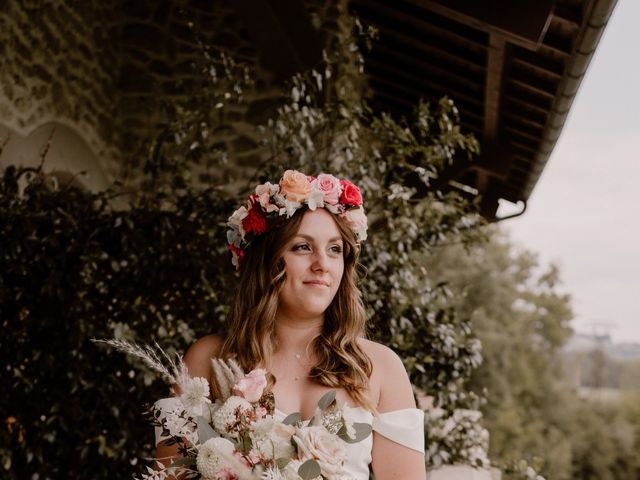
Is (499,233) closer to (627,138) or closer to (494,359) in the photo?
(494,359)

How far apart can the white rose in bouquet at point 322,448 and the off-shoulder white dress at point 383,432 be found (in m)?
0.24

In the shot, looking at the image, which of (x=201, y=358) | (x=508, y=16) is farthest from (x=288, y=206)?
(x=508, y=16)

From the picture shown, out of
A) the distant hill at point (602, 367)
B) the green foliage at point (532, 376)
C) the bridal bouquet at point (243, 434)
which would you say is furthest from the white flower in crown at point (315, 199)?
the distant hill at point (602, 367)

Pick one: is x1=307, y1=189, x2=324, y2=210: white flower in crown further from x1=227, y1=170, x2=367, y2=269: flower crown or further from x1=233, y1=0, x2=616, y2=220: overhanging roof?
x1=233, y1=0, x2=616, y2=220: overhanging roof

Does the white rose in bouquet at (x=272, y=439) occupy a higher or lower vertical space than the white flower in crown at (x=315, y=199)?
lower

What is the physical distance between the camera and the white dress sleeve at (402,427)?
2299 mm

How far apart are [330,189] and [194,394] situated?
774 millimetres

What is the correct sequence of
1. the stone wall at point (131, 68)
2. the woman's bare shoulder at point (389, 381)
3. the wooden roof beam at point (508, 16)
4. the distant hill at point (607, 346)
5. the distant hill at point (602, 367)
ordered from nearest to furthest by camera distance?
the woman's bare shoulder at point (389, 381), the wooden roof beam at point (508, 16), the stone wall at point (131, 68), the distant hill at point (602, 367), the distant hill at point (607, 346)

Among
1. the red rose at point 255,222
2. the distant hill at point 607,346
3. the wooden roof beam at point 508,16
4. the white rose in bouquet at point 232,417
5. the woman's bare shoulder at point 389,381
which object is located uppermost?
the distant hill at point 607,346

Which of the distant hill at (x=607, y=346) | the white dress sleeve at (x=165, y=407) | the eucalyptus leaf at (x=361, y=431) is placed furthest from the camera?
the distant hill at (x=607, y=346)

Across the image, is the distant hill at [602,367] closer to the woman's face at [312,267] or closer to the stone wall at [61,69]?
the stone wall at [61,69]

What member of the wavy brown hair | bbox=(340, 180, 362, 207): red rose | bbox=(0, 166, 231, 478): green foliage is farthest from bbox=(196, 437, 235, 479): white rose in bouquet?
bbox=(0, 166, 231, 478): green foliage

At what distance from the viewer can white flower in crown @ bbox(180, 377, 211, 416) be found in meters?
1.97

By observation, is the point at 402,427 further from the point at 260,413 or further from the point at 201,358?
the point at 201,358
